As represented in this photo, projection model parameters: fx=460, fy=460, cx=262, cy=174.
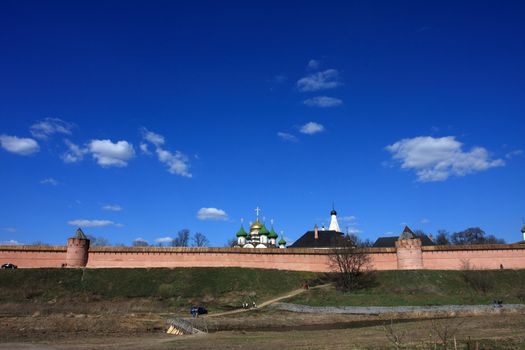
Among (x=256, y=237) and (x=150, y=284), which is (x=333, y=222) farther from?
(x=150, y=284)

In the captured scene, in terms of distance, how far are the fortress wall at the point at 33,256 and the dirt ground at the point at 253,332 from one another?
1544cm

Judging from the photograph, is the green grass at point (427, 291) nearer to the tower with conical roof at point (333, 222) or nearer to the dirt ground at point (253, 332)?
the dirt ground at point (253, 332)

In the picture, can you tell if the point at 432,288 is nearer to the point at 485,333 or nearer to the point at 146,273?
the point at 485,333

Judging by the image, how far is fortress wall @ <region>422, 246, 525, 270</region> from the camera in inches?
1833

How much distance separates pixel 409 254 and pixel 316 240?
1934cm

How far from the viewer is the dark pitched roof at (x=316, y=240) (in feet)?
213

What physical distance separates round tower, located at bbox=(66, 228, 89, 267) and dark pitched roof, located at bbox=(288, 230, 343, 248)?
30.0 m

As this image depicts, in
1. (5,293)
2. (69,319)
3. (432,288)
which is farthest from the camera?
(432,288)

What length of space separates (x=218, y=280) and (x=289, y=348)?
27.8m

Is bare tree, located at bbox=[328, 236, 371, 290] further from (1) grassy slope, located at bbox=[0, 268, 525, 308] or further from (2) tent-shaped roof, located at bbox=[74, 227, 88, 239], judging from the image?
(2) tent-shaped roof, located at bbox=[74, 227, 88, 239]

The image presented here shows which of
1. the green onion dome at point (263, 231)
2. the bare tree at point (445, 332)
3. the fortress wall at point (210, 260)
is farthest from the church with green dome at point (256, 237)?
the bare tree at point (445, 332)

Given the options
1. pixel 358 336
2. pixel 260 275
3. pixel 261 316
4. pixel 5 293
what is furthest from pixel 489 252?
pixel 5 293

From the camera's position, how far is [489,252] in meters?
47.2

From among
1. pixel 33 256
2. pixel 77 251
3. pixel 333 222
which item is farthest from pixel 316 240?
pixel 33 256
